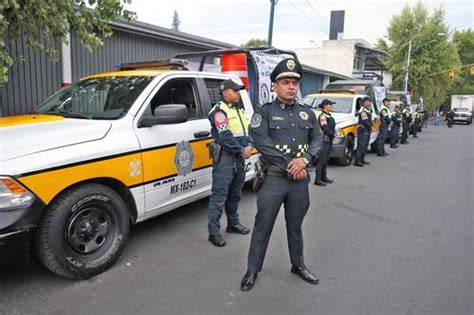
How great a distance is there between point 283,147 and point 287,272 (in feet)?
4.18

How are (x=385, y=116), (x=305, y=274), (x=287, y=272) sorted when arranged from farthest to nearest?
(x=385, y=116), (x=287, y=272), (x=305, y=274)

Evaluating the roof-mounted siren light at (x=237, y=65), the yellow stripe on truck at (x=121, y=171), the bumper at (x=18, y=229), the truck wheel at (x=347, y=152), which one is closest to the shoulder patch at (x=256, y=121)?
the yellow stripe on truck at (x=121, y=171)

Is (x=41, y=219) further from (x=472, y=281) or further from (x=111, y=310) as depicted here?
(x=472, y=281)

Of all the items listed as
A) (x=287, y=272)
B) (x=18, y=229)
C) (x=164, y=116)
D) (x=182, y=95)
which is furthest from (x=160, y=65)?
(x=287, y=272)

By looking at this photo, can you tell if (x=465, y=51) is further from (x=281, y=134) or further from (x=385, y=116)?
(x=281, y=134)

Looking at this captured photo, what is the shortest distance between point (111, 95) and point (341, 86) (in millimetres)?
14375

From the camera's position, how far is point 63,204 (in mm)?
3283

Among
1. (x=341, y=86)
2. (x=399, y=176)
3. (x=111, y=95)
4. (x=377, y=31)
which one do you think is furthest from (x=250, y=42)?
(x=111, y=95)

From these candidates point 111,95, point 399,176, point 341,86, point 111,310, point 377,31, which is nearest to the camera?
point 111,310

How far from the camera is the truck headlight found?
2.94 metres

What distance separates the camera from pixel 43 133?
3.45 m

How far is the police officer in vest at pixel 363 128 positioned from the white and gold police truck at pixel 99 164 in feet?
20.2

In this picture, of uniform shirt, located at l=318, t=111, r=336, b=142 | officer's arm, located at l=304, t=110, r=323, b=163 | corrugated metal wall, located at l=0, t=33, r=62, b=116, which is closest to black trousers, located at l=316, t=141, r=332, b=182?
uniform shirt, located at l=318, t=111, r=336, b=142

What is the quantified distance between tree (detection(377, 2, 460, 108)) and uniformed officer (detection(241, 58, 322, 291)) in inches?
1466
